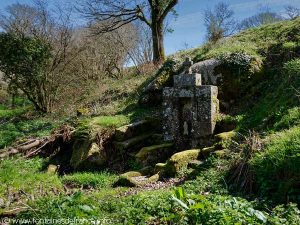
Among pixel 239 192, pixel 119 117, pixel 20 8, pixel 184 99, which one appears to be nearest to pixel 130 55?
pixel 20 8

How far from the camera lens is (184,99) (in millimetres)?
9773

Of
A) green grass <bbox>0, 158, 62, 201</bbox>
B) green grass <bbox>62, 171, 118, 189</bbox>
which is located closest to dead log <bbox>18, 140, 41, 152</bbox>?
green grass <bbox>0, 158, 62, 201</bbox>

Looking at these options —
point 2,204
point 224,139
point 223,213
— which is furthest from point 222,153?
point 2,204

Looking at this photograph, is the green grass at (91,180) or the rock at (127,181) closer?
the rock at (127,181)

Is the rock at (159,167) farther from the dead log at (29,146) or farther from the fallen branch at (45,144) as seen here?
the dead log at (29,146)

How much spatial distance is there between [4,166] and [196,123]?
17.3ft

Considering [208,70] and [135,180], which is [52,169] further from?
[208,70]

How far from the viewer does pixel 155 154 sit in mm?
9656

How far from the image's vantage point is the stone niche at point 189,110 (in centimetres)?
935

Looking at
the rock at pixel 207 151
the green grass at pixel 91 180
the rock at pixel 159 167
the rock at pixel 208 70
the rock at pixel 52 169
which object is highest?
the rock at pixel 208 70

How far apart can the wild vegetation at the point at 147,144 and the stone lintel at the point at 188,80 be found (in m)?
1.18

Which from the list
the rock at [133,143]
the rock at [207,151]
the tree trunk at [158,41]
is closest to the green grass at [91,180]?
the rock at [133,143]

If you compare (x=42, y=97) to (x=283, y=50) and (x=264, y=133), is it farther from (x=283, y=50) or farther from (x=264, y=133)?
(x=264, y=133)

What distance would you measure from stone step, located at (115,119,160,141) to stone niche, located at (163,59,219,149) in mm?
1189
